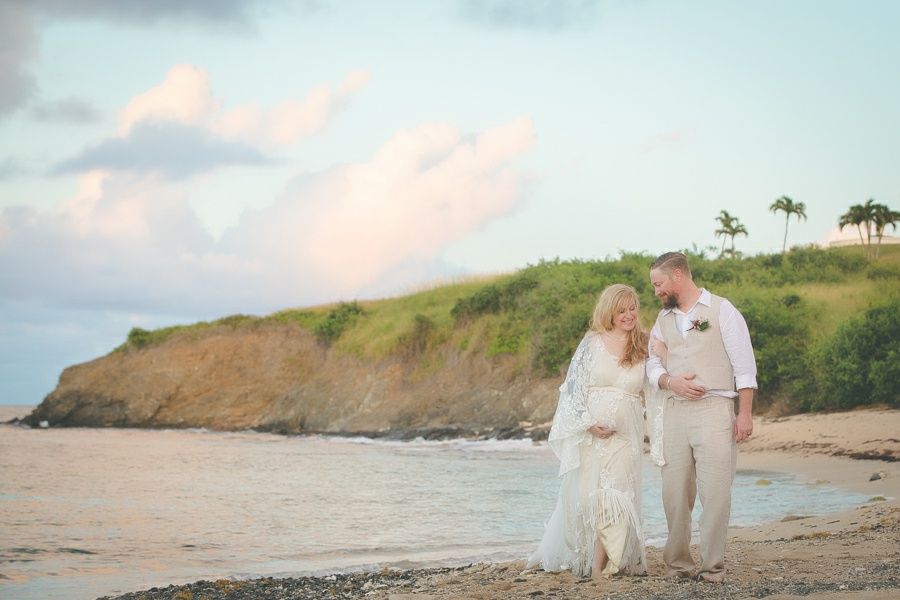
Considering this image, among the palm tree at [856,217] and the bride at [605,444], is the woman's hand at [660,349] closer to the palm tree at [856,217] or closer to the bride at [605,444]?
the bride at [605,444]

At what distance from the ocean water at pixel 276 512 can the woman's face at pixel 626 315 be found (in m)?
4.09

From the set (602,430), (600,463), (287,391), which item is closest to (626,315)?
(602,430)

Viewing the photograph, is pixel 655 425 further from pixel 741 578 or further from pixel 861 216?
pixel 861 216

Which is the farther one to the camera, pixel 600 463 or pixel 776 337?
pixel 776 337

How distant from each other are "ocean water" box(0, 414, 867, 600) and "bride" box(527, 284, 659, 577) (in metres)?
3.14

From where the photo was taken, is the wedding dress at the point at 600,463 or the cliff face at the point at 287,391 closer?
the wedding dress at the point at 600,463

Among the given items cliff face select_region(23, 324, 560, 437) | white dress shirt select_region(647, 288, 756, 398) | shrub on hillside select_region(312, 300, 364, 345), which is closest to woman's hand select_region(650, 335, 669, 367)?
white dress shirt select_region(647, 288, 756, 398)

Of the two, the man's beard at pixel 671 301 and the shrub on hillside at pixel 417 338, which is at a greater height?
the shrub on hillside at pixel 417 338

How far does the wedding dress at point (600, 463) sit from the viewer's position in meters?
6.84

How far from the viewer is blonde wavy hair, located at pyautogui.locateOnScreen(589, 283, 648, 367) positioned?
6.86 m

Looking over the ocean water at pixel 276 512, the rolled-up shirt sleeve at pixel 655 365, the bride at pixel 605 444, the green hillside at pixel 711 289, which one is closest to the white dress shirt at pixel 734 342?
the rolled-up shirt sleeve at pixel 655 365

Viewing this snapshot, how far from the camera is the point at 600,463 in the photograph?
6965 millimetres

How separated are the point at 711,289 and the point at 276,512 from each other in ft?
70.1

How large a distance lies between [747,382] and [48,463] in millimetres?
21674
